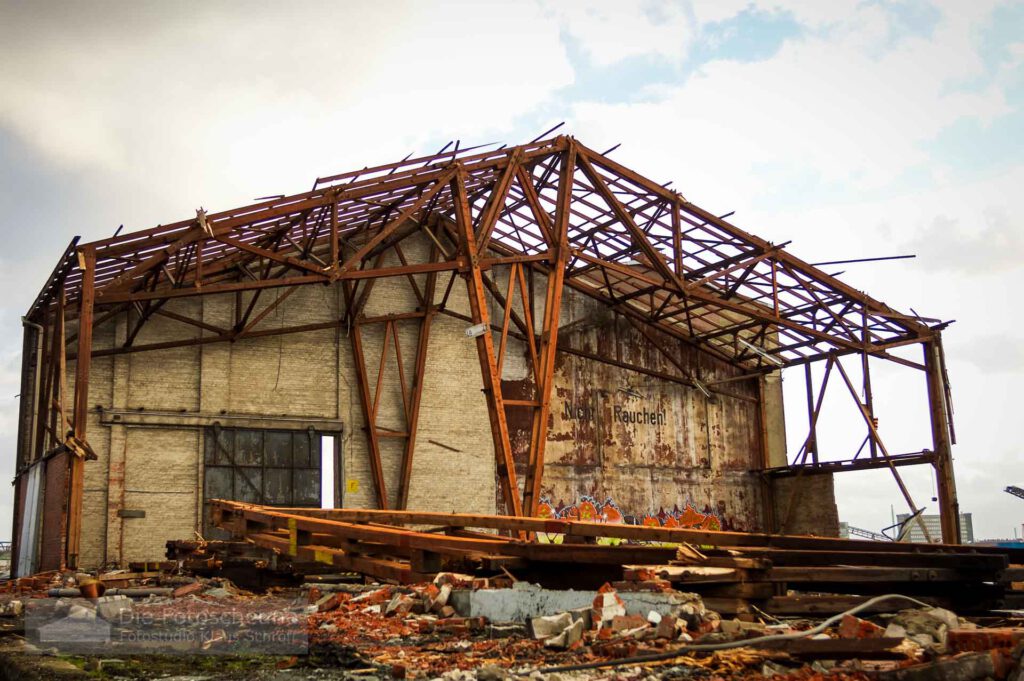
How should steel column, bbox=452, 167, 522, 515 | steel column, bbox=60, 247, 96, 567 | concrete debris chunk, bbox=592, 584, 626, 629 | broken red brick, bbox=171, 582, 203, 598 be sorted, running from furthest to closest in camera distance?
steel column, bbox=452, 167, 522, 515
steel column, bbox=60, 247, 96, 567
broken red brick, bbox=171, 582, 203, 598
concrete debris chunk, bbox=592, 584, 626, 629

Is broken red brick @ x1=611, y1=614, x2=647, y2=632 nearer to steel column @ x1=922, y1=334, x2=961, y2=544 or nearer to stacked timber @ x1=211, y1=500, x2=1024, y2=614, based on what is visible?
stacked timber @ x1=211, y1=500, x2=1024, y2=614

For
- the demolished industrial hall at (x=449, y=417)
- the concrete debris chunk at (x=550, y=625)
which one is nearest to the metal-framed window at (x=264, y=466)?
the demolished industrial hall at (x=449, y=417)

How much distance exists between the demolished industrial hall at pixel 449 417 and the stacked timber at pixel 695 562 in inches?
1.4

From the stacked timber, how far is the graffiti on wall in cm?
1175

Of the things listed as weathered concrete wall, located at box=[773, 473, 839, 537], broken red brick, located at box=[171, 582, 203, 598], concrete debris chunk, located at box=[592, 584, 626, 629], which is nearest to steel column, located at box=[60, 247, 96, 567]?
broken red brick, located at box=[171, 582, 203, 598]

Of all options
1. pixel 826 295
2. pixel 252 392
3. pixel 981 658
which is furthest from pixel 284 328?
pixel 981 658

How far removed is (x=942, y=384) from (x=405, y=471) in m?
14.2

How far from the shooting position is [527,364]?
25.1 metres

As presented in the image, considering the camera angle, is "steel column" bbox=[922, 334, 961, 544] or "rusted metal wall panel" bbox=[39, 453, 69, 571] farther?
"steel column" bbox=[922, 334, 961, 544]

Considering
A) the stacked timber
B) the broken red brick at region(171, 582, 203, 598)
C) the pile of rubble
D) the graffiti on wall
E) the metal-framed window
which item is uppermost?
the metal-framed window

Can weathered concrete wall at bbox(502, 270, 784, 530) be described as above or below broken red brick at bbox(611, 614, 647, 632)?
above

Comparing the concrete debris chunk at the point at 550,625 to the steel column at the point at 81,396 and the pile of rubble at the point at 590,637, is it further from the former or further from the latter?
the steel column at the point at 81,396

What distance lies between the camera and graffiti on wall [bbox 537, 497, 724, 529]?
2466cm

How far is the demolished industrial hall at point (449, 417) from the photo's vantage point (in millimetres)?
10062
